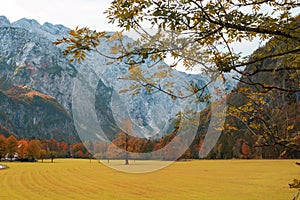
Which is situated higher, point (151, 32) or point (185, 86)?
point (151, 32)

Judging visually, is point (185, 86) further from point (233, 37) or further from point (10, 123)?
point (10, 123)

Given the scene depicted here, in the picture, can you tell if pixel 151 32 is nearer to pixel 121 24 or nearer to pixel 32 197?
pixel 121 24

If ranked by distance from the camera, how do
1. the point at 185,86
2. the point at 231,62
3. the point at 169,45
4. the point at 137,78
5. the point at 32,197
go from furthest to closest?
1. the point at 32,197
2. the point at 185,86
3. the point at 137,78
4. the point at 169,45
5. the point at 231,62

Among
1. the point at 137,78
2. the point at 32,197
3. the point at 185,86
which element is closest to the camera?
the point at 137,78

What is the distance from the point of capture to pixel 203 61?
327 cm

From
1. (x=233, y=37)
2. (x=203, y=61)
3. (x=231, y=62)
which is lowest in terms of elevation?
(x=231, y=62)

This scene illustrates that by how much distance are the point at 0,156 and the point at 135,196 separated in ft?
205

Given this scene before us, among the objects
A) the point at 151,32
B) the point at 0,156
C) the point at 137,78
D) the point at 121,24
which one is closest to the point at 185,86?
the point at 137,78

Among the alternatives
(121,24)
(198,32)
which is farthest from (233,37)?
(121,24)

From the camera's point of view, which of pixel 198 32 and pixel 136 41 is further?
pixel 136 41

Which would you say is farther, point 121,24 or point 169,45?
point 169,45

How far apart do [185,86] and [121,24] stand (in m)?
1.38

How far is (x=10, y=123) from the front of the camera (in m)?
194

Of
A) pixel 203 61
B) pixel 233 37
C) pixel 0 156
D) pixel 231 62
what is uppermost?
pixel 233 37
